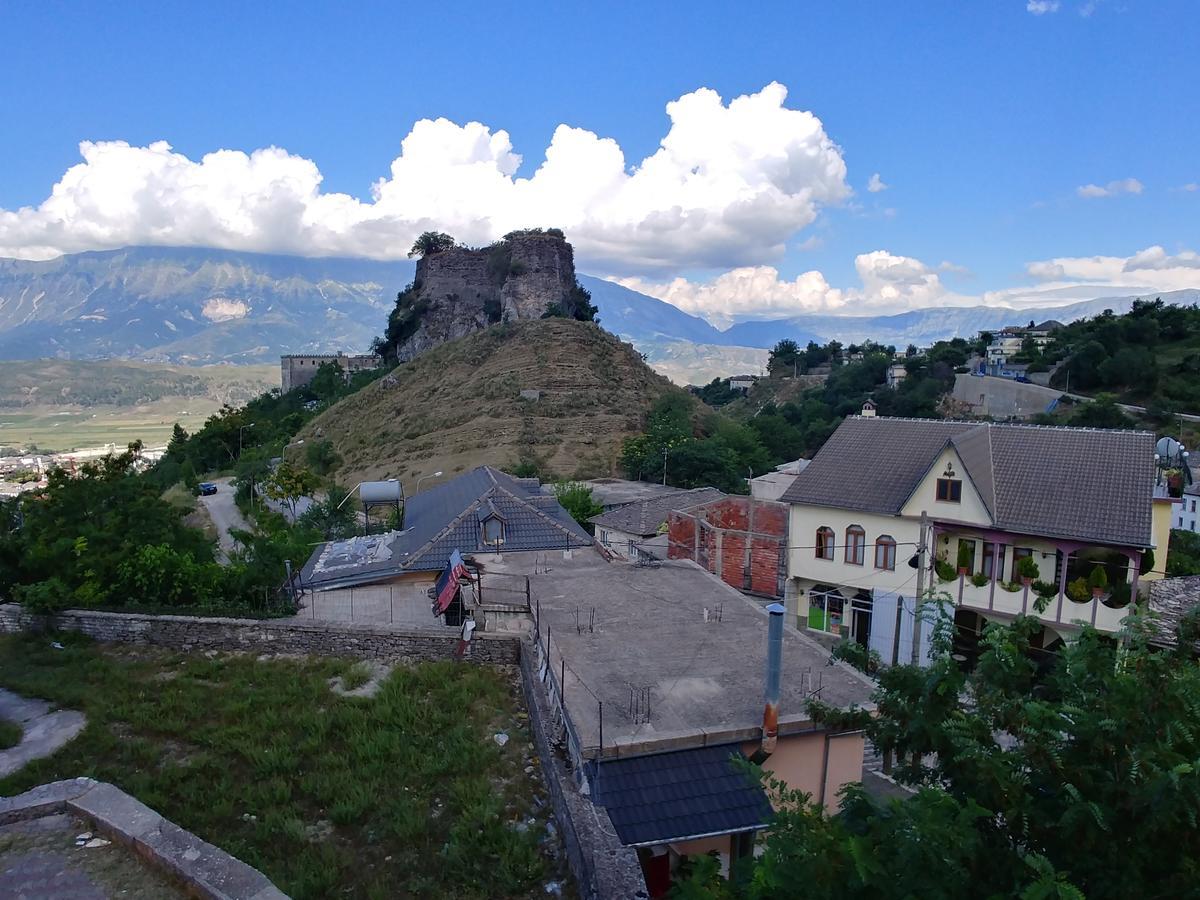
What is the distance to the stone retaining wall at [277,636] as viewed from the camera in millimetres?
12859

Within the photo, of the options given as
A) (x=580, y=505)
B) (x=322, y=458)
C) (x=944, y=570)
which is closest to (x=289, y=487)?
(x=322, y=458)

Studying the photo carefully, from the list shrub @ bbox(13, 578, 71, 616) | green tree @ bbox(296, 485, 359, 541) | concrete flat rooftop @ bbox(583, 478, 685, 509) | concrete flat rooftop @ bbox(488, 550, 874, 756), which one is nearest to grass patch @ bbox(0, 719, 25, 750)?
shrub @ bbox(13, 578, 71, 616)

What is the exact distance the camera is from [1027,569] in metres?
18.3

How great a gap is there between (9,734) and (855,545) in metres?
19.0

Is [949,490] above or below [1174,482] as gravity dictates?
below

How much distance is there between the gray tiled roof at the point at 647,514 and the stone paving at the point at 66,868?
20.1 m

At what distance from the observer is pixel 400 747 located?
31.8 ft

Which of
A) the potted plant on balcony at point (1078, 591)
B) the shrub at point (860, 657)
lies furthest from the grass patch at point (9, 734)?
the potted plant on balcony at point (1078, 591)

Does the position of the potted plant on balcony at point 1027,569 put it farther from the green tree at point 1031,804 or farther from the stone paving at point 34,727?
the stone paving at point 34,727

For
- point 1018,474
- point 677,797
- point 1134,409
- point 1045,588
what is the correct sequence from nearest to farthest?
point 677,797 → point 1045,588 → point 1018,474 → point 1134,409

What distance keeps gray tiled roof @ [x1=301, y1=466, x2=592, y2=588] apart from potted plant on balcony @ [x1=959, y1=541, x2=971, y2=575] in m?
9.81

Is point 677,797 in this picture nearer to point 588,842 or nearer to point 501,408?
point 588,842

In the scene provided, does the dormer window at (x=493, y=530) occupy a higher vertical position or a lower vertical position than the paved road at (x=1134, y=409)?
lower

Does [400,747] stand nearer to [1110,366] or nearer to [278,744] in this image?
[278,744]
